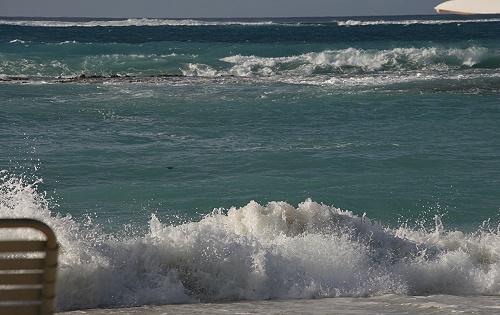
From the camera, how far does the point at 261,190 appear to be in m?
11.0

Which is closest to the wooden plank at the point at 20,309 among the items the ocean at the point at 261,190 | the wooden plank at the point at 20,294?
the wooden plank at the point at 20,294

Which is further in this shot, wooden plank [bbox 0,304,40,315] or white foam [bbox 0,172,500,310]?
white foam [bbox 0,172,500,310]

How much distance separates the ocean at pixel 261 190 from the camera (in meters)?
7.11

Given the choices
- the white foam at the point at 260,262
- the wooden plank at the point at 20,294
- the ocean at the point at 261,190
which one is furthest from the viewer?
the ocean at the point at 261,190

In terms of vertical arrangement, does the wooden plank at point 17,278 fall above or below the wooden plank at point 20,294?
above

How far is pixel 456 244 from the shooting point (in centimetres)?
858

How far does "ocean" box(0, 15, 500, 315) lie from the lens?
711 cm

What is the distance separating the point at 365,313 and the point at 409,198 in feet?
14.7

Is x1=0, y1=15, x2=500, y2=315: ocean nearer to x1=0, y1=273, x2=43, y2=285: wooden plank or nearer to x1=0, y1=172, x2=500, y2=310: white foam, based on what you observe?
x1=0, y1=172, x2=500, y2=310: white foam

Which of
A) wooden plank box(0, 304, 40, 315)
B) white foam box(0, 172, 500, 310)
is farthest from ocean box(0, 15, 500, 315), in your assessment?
wooden plank box(0, 304, 40, 315)

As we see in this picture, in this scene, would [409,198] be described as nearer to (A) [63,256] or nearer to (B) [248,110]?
(A) [63,256]

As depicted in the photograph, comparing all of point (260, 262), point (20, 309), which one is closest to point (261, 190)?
point (260, 262)

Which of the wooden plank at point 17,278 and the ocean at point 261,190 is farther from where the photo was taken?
the ocean at point 261,190

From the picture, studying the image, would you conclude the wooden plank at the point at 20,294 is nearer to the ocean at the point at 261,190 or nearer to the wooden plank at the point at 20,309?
the wooden plank at the point at 20,309
